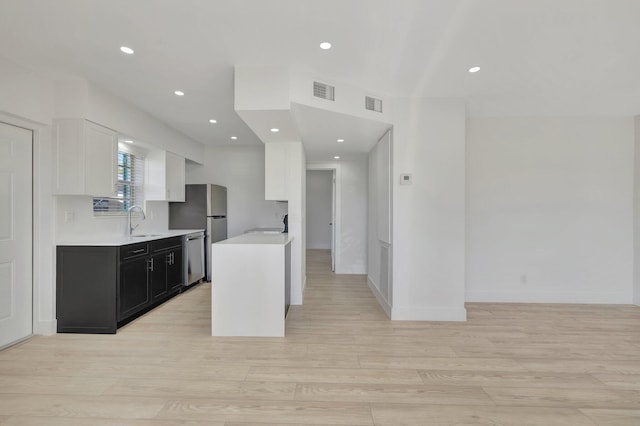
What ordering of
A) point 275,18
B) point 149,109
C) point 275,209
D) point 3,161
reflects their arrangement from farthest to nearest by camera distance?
point 275,209
point 149,109
point 3,161
point 275,18

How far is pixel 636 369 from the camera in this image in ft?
7.68

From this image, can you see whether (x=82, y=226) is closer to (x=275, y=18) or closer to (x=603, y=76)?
(x=275, y=18)

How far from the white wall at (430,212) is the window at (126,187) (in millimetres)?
3709

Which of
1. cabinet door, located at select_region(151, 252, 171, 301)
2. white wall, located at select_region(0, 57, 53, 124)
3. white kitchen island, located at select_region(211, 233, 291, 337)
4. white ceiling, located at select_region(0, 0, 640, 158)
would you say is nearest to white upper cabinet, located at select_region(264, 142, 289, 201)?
white ceiling, located at select_region(0, 0, 640, 158)

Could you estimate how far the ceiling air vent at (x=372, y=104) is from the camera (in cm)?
321

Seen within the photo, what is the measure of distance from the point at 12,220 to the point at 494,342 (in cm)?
→ 479

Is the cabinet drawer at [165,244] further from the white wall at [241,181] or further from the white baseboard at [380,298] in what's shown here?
the white baseboard at [380,298]

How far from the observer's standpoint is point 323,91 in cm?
289

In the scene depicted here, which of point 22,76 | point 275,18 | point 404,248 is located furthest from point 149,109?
point 404,248

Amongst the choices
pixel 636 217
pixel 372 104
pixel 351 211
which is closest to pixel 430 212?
pixel 372 104

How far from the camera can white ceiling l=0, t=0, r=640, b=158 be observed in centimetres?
192

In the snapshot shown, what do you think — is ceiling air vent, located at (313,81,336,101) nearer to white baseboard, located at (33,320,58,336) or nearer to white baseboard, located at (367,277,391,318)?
white baseboard, located at (367,277,391,318)

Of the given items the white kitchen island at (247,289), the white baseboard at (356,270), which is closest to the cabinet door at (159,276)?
the white kitchen island at (247,289)

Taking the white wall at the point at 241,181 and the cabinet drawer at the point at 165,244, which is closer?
the cabinet drawer at the point at 165,244
